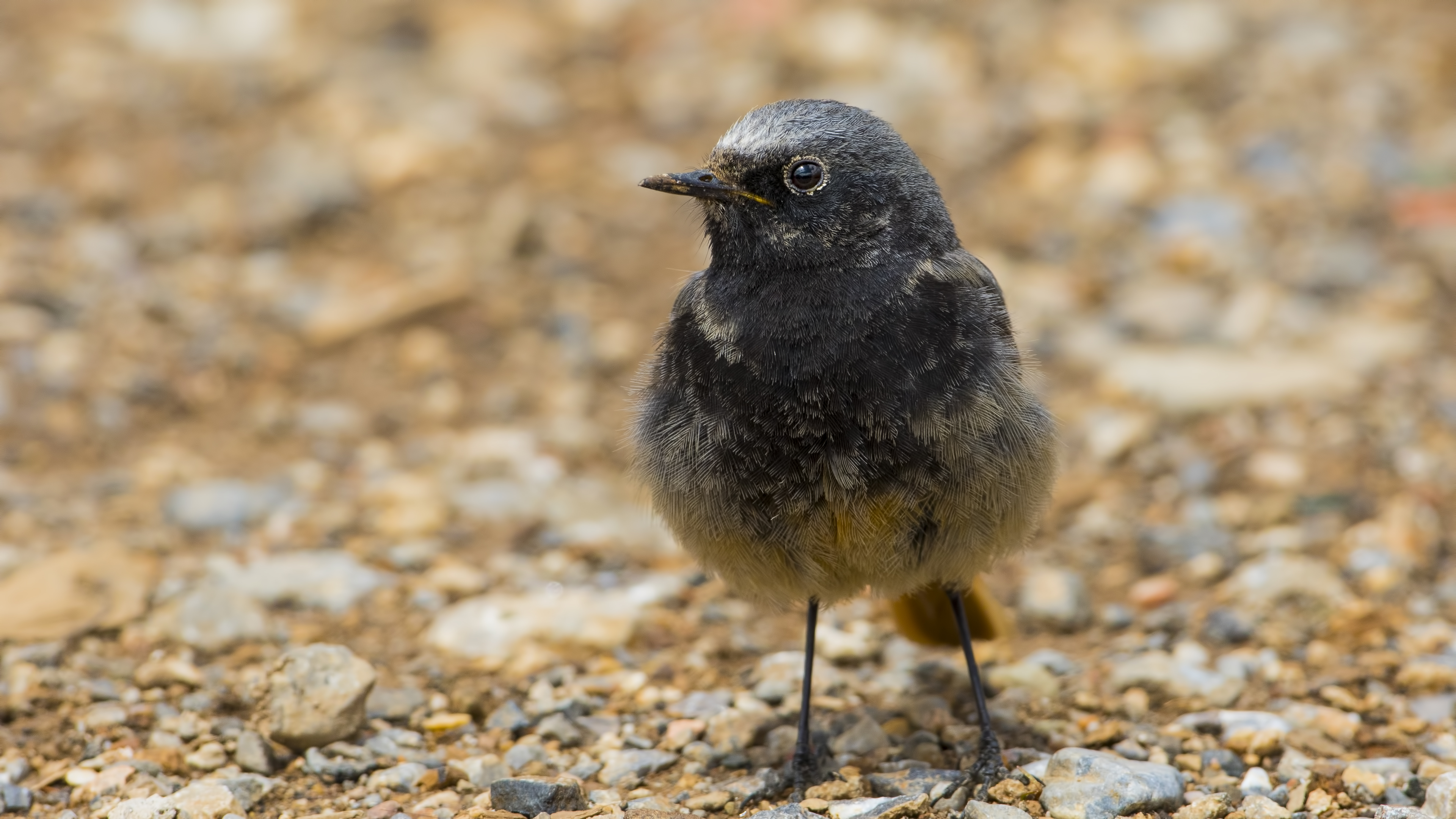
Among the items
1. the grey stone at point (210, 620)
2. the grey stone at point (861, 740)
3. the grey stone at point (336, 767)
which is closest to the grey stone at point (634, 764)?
the grey stone at point (861, 740)

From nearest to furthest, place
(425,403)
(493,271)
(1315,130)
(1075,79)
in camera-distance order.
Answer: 1. (425,403)
2. (493,271)
3. (1315,130)
4. (1075,79)

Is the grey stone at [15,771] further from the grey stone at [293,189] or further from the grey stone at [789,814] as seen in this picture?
the grey stone at [293,189]

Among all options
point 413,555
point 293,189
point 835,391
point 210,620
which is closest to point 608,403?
point 413,555

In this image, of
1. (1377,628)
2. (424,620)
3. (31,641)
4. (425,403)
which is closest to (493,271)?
(425,403)

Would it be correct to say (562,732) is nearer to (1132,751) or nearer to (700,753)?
(700,753)

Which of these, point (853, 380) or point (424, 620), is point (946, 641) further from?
point (424, 620)

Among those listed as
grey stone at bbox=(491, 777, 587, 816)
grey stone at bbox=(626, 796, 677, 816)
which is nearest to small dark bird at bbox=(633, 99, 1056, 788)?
grey stone at bbox=(626, 796, 677, 816)

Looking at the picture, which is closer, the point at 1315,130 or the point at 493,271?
the point at 493,271
